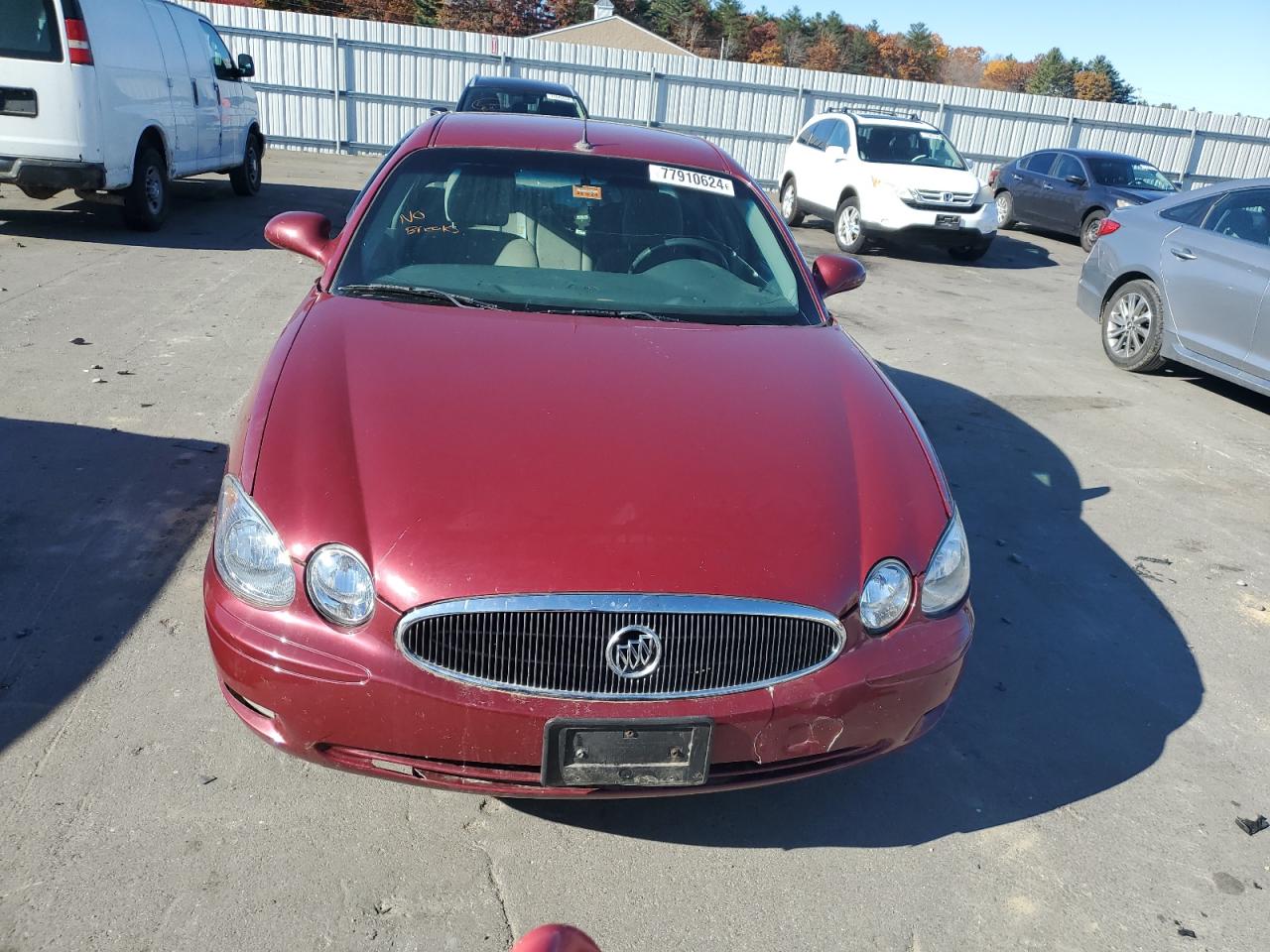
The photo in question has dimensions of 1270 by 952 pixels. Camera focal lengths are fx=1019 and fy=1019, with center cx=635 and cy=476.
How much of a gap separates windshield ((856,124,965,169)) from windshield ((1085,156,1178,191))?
3.39 meters

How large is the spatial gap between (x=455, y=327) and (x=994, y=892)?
2261 mm

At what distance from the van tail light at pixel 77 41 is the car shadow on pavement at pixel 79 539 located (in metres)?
4.98

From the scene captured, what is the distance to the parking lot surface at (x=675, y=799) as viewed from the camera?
2.42 meters

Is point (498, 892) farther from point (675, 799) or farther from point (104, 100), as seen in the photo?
point (104, 100)

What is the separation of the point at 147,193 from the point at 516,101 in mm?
4972

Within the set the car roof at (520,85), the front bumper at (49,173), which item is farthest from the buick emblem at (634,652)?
the car roof at (520,85)

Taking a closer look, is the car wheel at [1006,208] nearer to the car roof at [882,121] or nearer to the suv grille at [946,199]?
the car roof at [882,121]

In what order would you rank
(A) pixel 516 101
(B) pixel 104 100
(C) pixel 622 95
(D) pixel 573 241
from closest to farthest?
(D) pixel 573 241 < (B) pixel 104 100 < (A) pixel 516 101 < (C) pixel 622 95

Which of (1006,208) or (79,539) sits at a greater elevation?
(1006,208)

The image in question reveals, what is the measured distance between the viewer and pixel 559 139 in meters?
4.27

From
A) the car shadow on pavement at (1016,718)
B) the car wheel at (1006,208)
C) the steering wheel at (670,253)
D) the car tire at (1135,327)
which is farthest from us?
the car wheel at (1006,208)

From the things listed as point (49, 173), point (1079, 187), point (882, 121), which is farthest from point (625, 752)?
point (1079, 187)

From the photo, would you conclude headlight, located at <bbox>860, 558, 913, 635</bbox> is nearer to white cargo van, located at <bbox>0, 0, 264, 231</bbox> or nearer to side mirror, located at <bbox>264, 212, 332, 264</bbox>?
side mirror, located at <bbox>264, 212, 332, 264</bbox>

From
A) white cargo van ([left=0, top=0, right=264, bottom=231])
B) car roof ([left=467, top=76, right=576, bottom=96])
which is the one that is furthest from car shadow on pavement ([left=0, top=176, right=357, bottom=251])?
car roof ([left=467, top=76, right=576, bottom=96])
